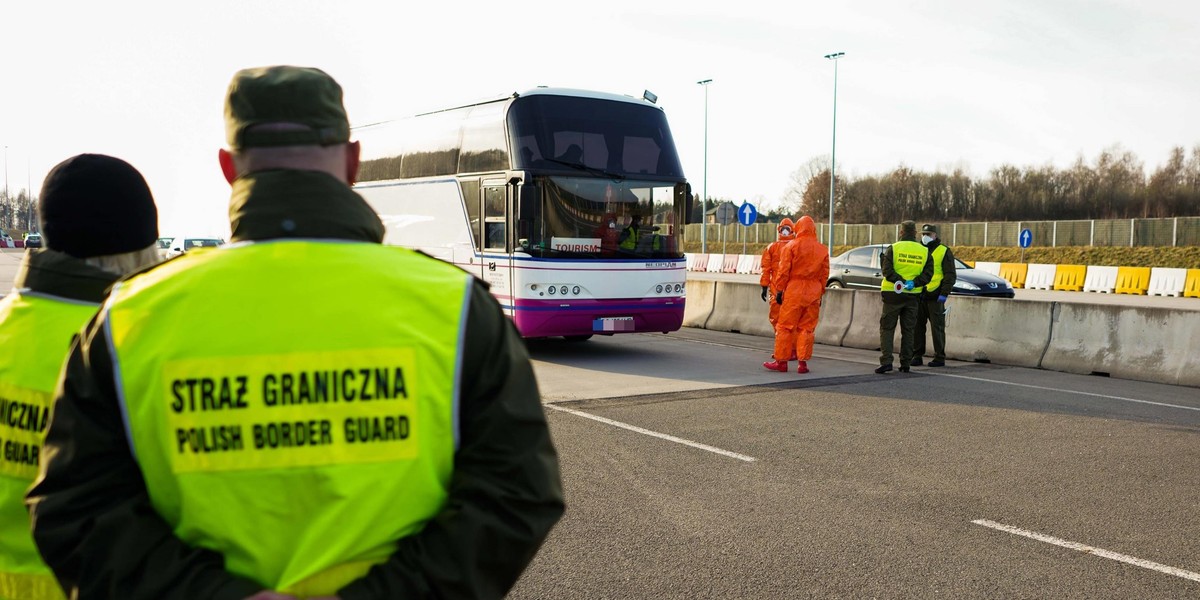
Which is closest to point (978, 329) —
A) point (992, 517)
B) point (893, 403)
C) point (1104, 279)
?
point (893, 403)

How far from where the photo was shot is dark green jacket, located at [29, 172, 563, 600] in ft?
5.29

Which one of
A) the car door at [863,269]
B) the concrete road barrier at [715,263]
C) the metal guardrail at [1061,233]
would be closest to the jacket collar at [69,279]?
the car door at [863,269]

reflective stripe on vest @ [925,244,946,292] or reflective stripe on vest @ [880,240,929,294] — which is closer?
reflective stripe on vest @ [880,240,929,294]

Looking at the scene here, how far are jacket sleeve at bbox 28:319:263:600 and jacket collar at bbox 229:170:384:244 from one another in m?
0.30

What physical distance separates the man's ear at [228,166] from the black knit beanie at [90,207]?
18.7 inches

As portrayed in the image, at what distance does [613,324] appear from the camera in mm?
12734

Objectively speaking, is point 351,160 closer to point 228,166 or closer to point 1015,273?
point 228,166

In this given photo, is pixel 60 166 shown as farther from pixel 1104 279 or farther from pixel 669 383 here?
pixel 1104 279

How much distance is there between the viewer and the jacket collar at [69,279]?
86.4 inches

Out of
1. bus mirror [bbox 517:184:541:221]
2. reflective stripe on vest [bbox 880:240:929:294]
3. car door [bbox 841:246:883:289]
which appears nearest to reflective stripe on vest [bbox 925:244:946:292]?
reflective stripe on vest [bbox 880:240:929:294]

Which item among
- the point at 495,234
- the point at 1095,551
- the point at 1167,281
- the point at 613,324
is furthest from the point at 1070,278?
the point at 1095,551

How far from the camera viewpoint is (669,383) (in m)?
10.7

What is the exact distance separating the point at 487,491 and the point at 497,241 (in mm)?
11161

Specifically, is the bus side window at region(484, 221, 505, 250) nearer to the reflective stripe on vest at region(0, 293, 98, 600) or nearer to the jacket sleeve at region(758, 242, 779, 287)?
the jacket sleeve at region(758, 242, 779, 287)
